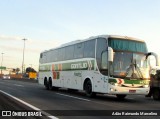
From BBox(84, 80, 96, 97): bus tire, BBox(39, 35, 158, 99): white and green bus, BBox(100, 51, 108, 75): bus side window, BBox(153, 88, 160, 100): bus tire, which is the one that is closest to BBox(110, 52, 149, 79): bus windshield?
BBox(39, 35, 158, 99): white and green bus

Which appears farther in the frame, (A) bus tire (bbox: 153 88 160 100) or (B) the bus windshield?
(A) bus tire (bbox: 153 88 160 100)

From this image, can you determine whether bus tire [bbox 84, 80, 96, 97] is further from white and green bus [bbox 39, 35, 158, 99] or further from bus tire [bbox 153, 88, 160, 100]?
bus tire [bbox 153, 88, 160, 100]

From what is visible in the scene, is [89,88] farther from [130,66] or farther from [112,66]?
[130,66]

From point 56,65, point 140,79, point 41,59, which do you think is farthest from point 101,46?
point 41,59

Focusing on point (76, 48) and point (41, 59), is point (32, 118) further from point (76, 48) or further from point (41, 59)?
point (41, 59)

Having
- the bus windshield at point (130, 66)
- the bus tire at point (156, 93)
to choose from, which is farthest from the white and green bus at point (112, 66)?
the bus tire at point (156, 93)

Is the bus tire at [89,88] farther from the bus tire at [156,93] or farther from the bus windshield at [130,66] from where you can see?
the bus tire at [156,93]

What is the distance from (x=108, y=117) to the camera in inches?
479

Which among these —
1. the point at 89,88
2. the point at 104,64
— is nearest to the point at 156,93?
the point at 89,88

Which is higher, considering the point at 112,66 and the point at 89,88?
the point at 112,66

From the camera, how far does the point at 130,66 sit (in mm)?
19875

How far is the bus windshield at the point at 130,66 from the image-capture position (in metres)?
19.7

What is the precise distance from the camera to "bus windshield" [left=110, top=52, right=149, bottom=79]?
64.7 feet

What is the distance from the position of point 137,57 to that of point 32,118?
1061 cm
